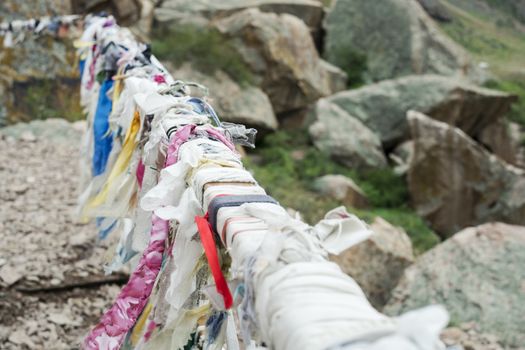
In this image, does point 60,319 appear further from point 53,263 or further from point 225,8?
point 225,8

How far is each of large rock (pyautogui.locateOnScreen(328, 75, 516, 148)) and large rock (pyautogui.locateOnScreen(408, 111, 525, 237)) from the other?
64.1 inches

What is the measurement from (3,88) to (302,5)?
8297 millimetres

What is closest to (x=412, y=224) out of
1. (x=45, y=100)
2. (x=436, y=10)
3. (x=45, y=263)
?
(x=45, y=100)

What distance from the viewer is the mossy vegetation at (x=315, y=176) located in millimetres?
7895

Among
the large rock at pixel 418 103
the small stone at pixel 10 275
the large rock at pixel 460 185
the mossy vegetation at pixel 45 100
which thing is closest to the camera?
the small stone at pixel 10 275

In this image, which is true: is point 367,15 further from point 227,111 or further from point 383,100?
point 227,111

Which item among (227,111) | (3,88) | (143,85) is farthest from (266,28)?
(143,85)

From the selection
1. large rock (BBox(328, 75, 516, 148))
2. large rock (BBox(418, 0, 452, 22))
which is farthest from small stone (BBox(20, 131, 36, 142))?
large rock (BBox(418, 0, 452, 22))

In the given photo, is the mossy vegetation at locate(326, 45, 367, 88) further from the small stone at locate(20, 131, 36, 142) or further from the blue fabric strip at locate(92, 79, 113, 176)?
the blue fabric strip at locate(92, 79, 113, 176)

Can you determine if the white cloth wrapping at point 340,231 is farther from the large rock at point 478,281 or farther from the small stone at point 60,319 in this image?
the large rock at point 478,281

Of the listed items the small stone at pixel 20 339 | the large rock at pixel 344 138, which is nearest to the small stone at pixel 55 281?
the small stone at pixel 20 339

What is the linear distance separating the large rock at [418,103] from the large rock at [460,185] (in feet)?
5.34

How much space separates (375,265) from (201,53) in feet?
20.1

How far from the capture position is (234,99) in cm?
934
